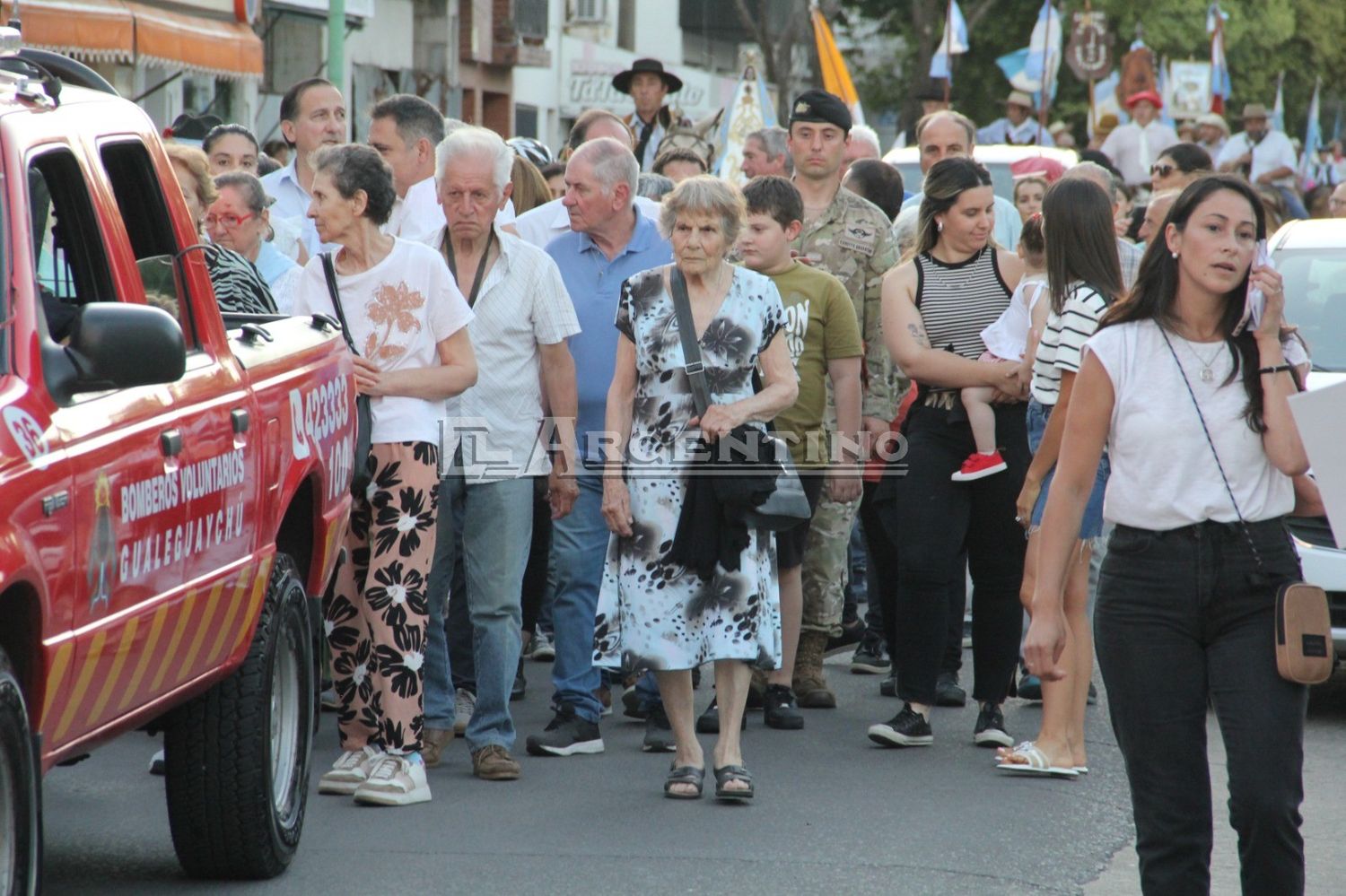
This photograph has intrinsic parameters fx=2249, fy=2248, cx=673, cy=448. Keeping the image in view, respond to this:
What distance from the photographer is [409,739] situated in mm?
7188

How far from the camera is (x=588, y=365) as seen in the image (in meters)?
8.41

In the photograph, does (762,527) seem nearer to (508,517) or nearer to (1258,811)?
(508,517)

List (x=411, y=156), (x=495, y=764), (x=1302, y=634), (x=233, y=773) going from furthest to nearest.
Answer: (x=411, y=156) < (x=495, y=764) < (x=233, y=773) < (x=1302, y=634)

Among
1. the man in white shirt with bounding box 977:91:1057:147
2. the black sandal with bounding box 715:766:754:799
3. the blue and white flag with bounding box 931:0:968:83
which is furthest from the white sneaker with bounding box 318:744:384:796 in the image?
the blue and white flag with bounding box 931:0:968:83

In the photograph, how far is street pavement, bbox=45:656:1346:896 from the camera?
6203mm

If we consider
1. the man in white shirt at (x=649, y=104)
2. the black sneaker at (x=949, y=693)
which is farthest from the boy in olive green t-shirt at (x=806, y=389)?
the man in white shirt at (x=649, y=104)

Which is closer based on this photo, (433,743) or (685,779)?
(685,779)

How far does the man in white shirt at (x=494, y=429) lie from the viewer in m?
7.65

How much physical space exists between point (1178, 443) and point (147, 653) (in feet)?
7.80

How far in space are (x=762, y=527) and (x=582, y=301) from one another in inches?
60.5

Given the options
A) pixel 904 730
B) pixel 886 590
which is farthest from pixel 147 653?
pixel 886 590

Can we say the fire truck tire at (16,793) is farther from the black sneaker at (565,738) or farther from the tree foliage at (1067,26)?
the tree foliage at (1067,26)

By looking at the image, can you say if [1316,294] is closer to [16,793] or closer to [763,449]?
[763,449]

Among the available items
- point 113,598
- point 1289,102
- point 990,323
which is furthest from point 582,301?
point 1289,102
